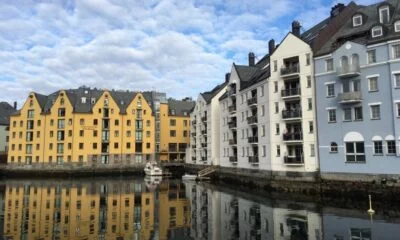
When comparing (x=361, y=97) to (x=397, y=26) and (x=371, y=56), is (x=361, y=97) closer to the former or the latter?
(x=371, y=56)

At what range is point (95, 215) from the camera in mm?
34781

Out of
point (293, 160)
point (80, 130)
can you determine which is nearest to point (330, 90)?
point (293, 160)

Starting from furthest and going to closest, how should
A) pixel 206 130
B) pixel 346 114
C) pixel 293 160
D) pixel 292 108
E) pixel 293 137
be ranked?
pixel 206 130, pixel 292 108, pixel 293 137, pixel 293 160, pixel 346 114

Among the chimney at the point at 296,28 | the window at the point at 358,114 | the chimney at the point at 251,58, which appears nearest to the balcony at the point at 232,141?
the chimney at the point at 251,58

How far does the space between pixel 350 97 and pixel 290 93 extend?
9.10 meters

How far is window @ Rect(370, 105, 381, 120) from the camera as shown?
38.6m

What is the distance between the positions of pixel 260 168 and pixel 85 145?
173 ft

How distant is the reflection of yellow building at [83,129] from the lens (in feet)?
295

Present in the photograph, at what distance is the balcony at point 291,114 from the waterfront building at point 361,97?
285 centimetres

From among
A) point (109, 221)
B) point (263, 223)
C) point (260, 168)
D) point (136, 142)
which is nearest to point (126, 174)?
point (136, 142)

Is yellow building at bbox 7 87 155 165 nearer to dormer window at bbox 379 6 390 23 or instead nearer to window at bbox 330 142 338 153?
window at bbox 330 142 338 153

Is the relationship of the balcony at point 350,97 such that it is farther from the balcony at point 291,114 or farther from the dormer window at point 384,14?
the dormer window at point 384,14

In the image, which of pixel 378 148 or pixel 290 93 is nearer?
pixel 378 148

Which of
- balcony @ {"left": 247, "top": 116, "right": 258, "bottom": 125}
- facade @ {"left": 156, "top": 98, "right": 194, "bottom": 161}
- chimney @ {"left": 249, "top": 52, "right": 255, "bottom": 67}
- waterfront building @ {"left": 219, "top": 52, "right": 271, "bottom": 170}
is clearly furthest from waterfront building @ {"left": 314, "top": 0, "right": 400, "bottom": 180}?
facade @ {"left": 156, "top": 98, "right": 194, "bottom": 161}
